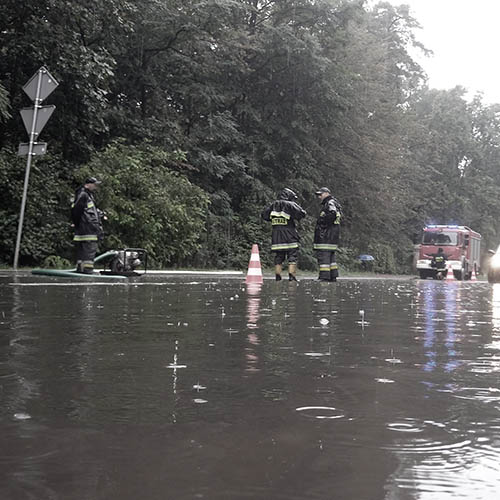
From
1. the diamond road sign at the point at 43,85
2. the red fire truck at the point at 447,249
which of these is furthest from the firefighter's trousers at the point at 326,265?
the red fire truck at the point at 447,249

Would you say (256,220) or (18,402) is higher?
(256,220)

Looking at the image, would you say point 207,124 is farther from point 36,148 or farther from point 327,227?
point 36,148

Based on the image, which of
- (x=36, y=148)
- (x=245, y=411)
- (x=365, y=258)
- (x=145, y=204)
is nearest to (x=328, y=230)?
(x=36, y=148)

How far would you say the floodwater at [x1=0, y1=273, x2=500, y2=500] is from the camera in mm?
2592

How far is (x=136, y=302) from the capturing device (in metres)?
10.8

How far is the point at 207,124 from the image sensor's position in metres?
32.3

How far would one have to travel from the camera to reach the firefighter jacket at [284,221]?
1945cm

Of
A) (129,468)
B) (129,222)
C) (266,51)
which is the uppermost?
(266,51)

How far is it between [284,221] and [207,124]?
13461 mm

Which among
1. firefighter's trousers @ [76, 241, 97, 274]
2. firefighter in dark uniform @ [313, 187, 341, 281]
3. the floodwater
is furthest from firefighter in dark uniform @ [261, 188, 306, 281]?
the floodwater

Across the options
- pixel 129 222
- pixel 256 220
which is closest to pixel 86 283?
pixel 129 222

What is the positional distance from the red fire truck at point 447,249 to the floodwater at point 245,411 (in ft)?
115

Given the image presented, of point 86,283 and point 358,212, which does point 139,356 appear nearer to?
point 86,283

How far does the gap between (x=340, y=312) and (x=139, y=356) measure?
4.84m
